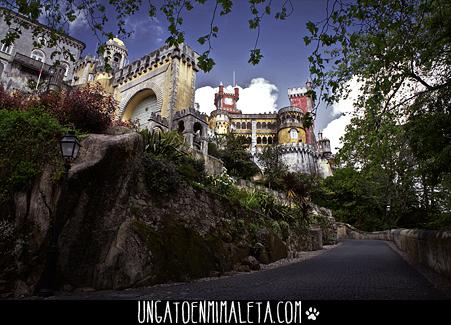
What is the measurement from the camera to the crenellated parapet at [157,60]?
30.0m

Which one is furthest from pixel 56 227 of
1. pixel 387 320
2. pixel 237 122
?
pixel 237 122

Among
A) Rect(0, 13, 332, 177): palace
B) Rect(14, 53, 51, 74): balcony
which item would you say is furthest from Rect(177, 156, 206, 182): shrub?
Rect(14, 53, 51, 74): balcony

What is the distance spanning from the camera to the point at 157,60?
31.1 metres

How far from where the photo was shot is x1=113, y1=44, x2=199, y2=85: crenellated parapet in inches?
1180

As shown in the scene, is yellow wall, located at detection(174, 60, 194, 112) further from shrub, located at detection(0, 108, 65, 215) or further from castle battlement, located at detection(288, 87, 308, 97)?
castle battlement, located at detection(288, 87, 308, 97)

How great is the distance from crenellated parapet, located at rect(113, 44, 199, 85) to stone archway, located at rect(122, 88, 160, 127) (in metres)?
2.70

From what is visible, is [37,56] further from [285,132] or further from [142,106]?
[285,132]

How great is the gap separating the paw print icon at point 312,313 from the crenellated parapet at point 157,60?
96.3 feet

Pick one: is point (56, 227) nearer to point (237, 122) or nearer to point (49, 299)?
point (49, 299)

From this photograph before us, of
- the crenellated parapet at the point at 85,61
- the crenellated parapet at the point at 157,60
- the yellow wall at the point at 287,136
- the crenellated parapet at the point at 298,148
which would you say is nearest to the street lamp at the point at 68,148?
the crenellated parapet at the point at 157,60

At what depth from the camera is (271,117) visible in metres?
71.8

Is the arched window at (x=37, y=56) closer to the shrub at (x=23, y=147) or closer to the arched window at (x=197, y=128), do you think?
the arched window at (x=197, y=128)

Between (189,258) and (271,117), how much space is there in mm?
67626

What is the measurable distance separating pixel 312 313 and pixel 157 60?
105ft
